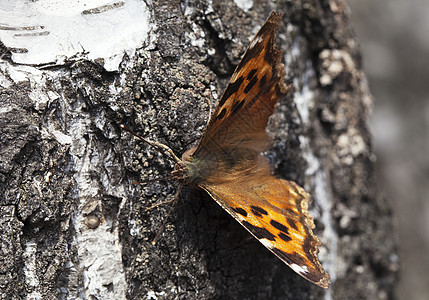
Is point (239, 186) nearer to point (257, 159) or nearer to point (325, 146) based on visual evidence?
point (257, 159)

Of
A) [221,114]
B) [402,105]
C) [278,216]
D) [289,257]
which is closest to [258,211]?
[278,216]

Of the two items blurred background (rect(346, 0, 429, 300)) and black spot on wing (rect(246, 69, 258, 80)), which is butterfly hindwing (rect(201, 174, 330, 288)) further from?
blurred background (rect(346, 0, 429, 300))

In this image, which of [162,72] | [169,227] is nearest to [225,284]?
[169,227]

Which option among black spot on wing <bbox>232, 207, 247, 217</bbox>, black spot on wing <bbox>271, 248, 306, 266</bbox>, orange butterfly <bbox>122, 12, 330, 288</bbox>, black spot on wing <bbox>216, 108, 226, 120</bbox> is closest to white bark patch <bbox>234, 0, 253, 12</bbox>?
orange butterfly <bbox>122, 12, 330, 288</bbox>

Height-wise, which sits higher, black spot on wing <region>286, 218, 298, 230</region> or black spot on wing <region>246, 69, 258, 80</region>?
black spot on wing <region>246, 69, 258, 80</region>

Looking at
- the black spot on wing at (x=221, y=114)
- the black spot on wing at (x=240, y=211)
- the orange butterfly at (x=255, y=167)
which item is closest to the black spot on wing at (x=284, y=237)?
the orange butterfly at (x=255, y=167)

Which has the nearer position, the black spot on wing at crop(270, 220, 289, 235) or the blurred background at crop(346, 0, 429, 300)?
the black spot on wing at crop(270, 220, 289, 235)

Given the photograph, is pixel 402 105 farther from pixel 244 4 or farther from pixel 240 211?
pixel 240 211
